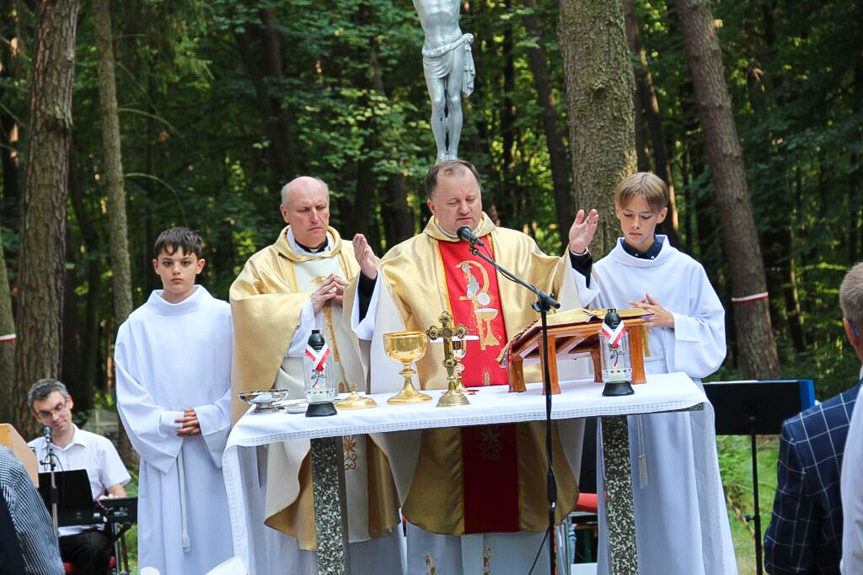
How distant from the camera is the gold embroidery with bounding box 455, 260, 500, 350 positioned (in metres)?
5.11

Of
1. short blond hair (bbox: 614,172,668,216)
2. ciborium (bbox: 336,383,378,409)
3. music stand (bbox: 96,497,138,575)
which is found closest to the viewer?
ciborium (bbox: 336,383,378,409)

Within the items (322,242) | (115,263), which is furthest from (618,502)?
(115,263)

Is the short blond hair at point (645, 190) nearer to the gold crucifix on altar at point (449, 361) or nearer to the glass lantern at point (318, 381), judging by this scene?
the gold crucifix on altar at point (449, 361)

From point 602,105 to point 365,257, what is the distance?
319 centimetres

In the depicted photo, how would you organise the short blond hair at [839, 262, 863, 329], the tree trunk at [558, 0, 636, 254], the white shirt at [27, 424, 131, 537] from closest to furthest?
the short blond hair at [839, 262, 863, 329] → the white shirt at [27, 424, 131, 537] → the tree trunk at [558, 0, 636, 254]

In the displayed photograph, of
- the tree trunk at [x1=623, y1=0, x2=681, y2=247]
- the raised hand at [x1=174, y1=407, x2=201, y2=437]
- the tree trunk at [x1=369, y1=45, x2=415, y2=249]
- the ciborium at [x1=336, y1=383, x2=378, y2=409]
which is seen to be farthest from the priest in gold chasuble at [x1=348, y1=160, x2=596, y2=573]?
the tree trunk at [x1=623, y1=0, x2=681, y2=247]

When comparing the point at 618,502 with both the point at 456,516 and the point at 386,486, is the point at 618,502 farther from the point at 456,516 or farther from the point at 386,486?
the point at 386,486

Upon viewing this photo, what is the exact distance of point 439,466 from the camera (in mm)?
4961

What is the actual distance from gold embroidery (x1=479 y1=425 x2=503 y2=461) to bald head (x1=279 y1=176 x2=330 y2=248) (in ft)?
4.46

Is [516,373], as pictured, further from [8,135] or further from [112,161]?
[8,135]

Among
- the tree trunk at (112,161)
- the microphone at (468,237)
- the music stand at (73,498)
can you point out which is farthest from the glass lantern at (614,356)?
the tree trunk at (112,161)

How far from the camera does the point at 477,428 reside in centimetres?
497

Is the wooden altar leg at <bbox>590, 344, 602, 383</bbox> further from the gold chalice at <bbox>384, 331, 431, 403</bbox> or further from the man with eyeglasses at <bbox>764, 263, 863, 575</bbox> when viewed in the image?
the man with eyeglasses at <bbox>764, 263, 863, 575</bbox>

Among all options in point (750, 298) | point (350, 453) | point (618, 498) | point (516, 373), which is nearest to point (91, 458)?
point (350, 453)
